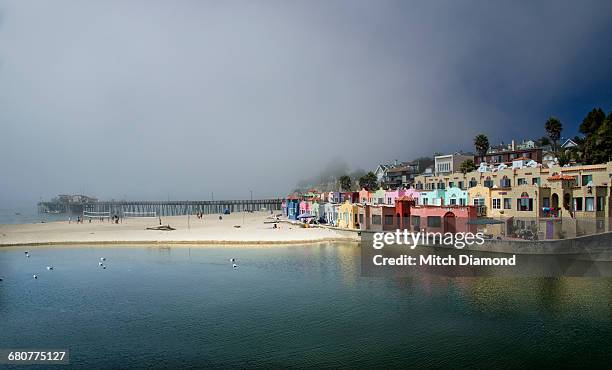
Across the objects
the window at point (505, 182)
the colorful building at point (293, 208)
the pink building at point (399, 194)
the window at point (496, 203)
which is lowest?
the colorful building at point (293, 208)

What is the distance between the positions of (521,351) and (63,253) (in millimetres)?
70198

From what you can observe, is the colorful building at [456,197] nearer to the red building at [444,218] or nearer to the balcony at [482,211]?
the balcony at [482,211]

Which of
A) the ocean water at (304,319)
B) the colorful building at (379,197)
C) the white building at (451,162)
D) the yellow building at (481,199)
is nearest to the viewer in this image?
the ocean water at (304,319)

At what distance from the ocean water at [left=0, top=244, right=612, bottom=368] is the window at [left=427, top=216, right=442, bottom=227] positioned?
21.4m

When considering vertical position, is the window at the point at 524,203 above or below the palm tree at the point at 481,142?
below

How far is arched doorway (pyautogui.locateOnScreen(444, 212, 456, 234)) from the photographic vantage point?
6531 centimetres

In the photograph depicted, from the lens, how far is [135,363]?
26.0 meters

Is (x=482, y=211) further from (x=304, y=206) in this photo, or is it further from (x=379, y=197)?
(x=304, y=206)

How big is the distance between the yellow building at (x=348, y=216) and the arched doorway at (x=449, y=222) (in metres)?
19.1

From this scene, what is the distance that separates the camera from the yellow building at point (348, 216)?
268 ft

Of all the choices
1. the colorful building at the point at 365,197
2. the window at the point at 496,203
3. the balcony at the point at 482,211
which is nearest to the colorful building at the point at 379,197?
the colorful building at the point at 365,197

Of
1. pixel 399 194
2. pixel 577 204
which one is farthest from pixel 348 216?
pixel 577 204

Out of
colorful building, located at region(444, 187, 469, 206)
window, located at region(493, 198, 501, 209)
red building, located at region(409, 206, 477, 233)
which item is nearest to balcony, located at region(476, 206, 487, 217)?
window, located at region(493, 198, 501, 209)

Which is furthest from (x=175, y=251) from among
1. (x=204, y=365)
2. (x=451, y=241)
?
(x=204, y=365)
